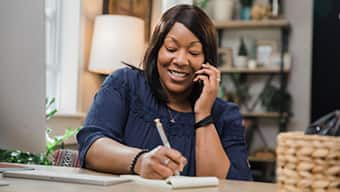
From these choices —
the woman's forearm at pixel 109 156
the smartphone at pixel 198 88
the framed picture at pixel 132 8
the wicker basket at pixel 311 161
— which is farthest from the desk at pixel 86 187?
the framed picture at pixel 132 8

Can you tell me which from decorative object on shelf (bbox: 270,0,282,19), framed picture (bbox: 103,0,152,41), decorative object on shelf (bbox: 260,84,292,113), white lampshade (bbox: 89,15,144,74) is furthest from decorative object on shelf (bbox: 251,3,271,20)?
white lampshade (bbox: 89,15,144,74)

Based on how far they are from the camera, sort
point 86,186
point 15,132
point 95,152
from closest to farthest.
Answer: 1. point 86,186
2. point 15,132
3. point 95,152

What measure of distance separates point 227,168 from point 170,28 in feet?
1.43

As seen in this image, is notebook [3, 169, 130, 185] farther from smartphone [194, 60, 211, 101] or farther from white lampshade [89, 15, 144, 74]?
white lampshade [89, 15, 144, 74]

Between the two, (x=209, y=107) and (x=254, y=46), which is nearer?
(x=209, y=107)

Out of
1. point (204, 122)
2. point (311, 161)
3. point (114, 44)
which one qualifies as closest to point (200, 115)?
point (204, 122)

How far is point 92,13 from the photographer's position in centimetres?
312

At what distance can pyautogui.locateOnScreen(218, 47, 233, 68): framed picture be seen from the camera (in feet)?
15.6

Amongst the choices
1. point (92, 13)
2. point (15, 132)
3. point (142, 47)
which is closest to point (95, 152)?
point (15, 132)

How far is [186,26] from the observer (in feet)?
4.97

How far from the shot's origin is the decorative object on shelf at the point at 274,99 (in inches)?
180

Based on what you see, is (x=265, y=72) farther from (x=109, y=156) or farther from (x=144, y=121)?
(x=109, y=156)

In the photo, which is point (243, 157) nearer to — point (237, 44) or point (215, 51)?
point (215, 51)

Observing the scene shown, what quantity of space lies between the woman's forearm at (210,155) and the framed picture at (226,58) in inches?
130
